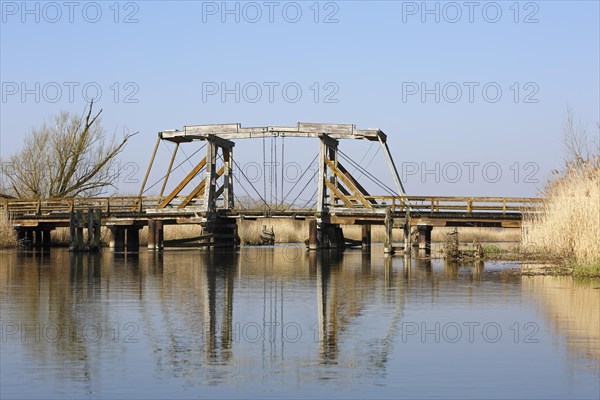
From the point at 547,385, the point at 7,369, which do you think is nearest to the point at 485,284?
the point at 547,385

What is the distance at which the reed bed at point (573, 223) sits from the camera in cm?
2567

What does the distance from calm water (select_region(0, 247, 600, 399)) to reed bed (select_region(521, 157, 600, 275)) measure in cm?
134

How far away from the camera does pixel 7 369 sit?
1193 cm

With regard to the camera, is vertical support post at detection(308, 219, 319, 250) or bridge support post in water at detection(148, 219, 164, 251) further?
bridge support post in water at detection(148, 219, 164, 251)

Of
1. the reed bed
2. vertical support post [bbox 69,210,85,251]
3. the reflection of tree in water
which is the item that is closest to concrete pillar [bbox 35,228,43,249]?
vertical support post [bbox 69,210,85,251]

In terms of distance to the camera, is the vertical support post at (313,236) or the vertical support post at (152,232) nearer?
the vertical support post at (313,236)

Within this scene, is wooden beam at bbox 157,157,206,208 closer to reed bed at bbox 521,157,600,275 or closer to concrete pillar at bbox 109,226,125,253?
concrete pillar at bbox 109,226,125,253

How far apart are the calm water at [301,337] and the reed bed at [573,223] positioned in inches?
52.6

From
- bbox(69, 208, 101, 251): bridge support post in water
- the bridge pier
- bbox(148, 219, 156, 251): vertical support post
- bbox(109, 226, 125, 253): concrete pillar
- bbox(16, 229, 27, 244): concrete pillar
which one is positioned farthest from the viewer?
the bridge pier

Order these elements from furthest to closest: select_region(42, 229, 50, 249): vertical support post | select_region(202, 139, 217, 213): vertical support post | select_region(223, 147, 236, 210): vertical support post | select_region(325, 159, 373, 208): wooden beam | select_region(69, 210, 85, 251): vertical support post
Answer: select_region(42, 229, 50, 249): vertical support post → select_region(223, 147, 236, 210): vertical support post → select_region(202, 139, 217, 213): vertical support post → select_region(325, 159, 373, 208): wooden beam → select_region(69, 210, 85, 251): vertical support post

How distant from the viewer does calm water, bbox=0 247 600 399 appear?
11.0 m

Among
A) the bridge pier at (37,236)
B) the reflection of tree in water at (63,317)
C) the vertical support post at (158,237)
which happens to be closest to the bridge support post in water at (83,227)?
the vertical support post at (158,237)

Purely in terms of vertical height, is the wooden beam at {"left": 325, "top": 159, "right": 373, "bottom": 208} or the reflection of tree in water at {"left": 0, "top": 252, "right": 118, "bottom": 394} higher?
the wooden beam at {"left": 325, "top": 159, "right": 373, "bottom": 208}

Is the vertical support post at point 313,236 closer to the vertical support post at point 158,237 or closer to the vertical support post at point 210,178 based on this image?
the vertical support post at point 210,178
